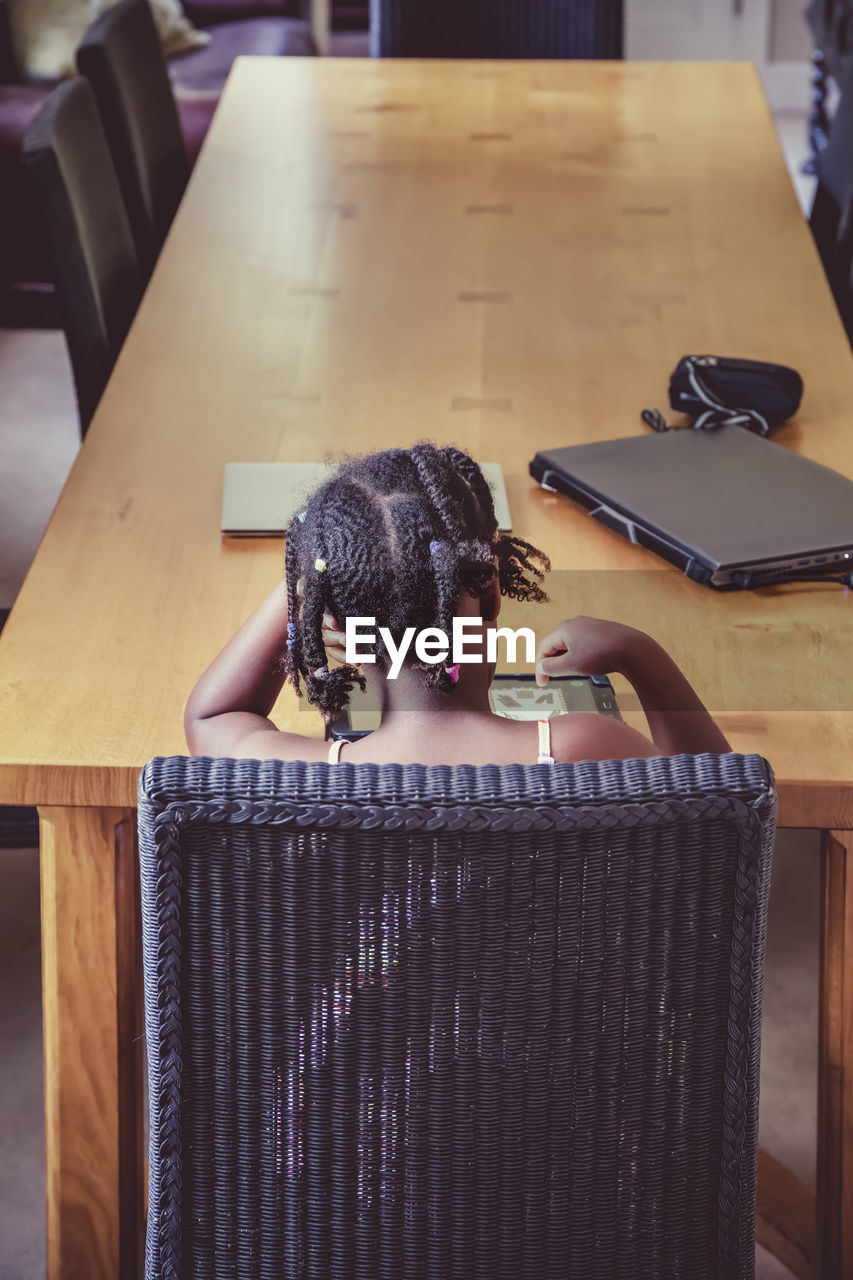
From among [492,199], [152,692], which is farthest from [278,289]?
[152,692]

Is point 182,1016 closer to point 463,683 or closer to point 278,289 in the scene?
point 463,683

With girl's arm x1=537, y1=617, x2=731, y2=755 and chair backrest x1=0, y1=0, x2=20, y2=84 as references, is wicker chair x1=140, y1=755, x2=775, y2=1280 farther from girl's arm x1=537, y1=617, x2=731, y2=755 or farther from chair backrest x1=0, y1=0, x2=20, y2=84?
chair backrest x1=0, y1=0, x2=20, y2=84

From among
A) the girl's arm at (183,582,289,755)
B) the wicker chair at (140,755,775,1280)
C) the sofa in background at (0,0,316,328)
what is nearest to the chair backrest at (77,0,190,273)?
the sofa in background at (0,0,316,328)

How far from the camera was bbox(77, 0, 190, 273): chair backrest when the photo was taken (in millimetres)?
2532

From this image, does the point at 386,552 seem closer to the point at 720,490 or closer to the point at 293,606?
the point at 293,606

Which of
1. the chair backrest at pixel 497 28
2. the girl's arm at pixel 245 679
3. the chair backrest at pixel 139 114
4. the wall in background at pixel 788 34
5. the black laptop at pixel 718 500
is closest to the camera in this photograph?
the girl's arm at pixel 245 679

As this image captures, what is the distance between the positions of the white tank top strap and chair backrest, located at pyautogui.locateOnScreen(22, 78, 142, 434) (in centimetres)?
124

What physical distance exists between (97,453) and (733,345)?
85cm

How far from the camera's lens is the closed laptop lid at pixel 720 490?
1.41m

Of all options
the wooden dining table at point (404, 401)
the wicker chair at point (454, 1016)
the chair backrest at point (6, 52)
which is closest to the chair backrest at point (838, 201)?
the wooden dining table at point (404, 401)

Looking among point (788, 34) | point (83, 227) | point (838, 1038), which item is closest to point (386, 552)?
point (838, 1038)

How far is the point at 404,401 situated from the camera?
5.85 feet

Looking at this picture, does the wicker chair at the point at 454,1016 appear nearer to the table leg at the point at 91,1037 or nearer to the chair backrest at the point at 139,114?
the table leg at the point at 91,1037

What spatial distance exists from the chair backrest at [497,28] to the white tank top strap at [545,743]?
2.96 metres
